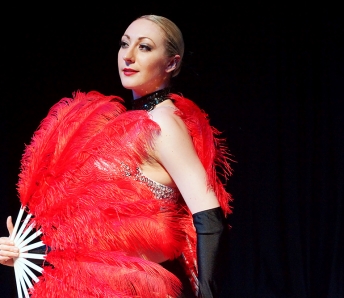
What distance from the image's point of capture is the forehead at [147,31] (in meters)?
1.24

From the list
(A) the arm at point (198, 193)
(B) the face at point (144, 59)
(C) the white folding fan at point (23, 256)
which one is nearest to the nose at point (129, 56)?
(B) the face at point (144, 59)

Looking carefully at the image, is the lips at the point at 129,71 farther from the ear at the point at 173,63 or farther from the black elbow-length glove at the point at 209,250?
the black elbow-length glove at the point at 209,250

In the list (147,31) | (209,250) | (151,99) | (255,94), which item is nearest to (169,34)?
(147,31)

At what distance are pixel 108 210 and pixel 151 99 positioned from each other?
1.12 ft

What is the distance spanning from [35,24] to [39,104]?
1.55 ft

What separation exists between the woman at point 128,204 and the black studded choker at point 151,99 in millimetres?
50

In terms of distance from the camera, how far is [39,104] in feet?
9.79

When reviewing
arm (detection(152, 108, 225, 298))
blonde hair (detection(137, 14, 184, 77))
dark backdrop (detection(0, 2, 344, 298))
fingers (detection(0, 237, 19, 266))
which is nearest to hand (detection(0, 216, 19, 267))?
fingers (detection(0, 237, 19, 266))

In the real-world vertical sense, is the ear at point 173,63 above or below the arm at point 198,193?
above

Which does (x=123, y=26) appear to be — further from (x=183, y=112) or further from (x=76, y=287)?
(x=76, y=287)

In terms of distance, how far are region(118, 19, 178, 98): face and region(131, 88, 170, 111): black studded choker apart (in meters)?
0.01

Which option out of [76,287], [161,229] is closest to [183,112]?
[161,229]

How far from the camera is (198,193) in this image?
3.35 ft

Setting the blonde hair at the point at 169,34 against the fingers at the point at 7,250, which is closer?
the fingers at the point at 7,250
